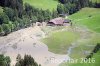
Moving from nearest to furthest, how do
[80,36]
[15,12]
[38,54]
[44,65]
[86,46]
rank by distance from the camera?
[44,65] < [38,54] < [86,46] < [80,36] < [15,12]

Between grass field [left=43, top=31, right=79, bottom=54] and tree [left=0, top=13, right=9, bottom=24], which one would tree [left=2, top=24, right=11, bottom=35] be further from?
grass field [left=43, top=31, right=79, bottom=54]

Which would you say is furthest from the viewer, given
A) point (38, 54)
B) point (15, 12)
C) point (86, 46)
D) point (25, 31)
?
point (15, 12)

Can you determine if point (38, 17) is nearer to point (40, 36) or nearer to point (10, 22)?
point (10, 22)

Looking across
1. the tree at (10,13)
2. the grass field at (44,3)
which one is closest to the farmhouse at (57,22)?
the tree at (10,13)

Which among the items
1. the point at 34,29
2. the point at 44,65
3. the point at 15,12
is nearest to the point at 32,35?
the point at 34,29

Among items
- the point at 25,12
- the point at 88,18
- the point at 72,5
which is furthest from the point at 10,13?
the point at 72,5

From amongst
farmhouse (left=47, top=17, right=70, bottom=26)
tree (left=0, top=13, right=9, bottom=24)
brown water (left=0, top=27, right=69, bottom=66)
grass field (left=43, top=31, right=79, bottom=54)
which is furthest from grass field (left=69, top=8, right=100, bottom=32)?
tree (left=0, top=13, right=9, bottom=24)

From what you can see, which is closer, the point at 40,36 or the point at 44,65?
the point at 44,65
